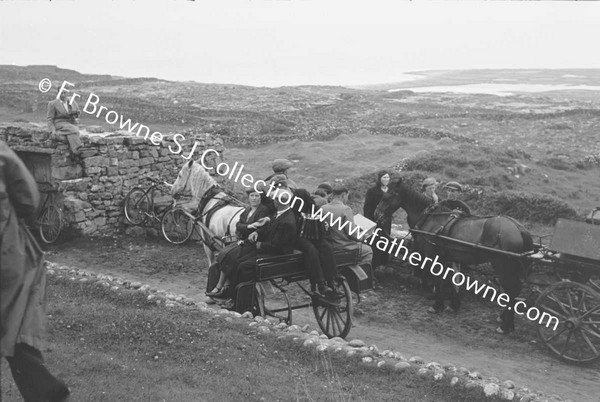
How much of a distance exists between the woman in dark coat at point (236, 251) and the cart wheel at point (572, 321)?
4.50 m

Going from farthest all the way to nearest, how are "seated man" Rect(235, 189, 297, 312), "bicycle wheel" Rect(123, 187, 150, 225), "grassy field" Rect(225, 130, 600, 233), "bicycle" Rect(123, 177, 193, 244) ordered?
"grassy field" Rect(225, 130, 600, 233), "bicycle wheel" Rect(123, 187, 150, 225), "bicycle" Rect(123, 177, 193, 244), "seated man" Rect(235, 189, 297, 312)

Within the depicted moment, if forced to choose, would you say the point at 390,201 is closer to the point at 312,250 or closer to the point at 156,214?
the point at 312,250

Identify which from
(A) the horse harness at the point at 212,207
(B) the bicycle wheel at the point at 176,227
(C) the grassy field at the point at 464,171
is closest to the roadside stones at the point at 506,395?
(A) the horse harness at the point at 212,207

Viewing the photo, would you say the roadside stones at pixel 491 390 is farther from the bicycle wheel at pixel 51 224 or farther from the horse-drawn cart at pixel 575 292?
the bicycle wheel at pixel 51 224

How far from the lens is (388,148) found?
28453 millimetres

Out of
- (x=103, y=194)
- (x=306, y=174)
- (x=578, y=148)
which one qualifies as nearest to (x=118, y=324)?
(x=103, y=194)

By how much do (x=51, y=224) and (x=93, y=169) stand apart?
66.6 inches

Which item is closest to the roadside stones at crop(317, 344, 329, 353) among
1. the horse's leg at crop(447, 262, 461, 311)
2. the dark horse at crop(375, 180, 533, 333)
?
the dark horse at crop(375, 180, 533, 333)

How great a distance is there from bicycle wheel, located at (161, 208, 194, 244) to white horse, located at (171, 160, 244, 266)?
98.2 inches

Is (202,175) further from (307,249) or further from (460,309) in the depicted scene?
(460,309)

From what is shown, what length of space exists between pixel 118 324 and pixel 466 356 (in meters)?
5.17

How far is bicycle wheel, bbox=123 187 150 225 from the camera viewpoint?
52.5 ft

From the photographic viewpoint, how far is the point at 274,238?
30.7 feet

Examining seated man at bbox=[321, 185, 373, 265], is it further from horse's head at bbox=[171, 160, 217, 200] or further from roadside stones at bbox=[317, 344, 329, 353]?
horse's head at bbox=[171, 160, 217, 200]
